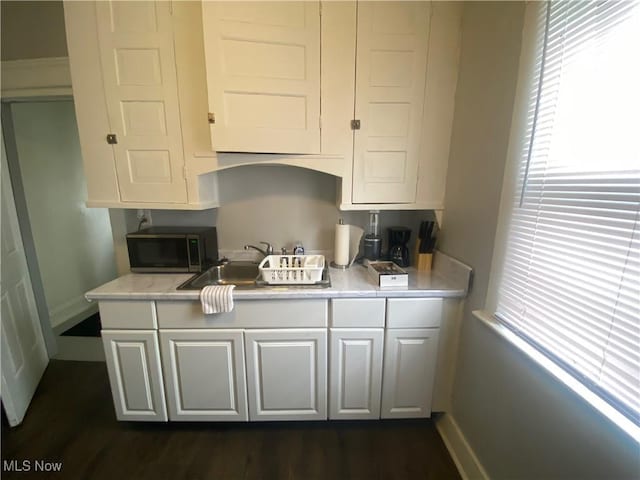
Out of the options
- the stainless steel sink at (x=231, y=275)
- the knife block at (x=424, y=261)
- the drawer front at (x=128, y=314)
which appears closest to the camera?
the drawer front at (x=128, y=314)

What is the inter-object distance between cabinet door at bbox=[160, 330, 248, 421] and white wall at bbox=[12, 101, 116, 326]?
6.84 feet

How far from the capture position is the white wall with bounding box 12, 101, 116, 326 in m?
2.45

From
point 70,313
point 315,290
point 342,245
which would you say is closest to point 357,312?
point 315,290

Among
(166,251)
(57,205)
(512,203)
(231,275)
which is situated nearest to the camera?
(512,203)

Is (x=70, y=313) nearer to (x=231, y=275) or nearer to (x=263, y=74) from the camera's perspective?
(x=231, y=275)

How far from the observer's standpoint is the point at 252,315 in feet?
4.84

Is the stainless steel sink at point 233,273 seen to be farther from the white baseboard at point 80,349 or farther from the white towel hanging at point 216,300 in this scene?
the white baseboard at point 80,349

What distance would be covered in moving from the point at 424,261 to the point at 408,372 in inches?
27.3

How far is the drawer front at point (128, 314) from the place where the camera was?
1.44 m

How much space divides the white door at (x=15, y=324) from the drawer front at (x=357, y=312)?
2038 millimetres

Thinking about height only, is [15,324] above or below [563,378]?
below

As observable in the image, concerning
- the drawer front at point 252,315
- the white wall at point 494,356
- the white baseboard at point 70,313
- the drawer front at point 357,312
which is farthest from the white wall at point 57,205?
the white wall at point 494,356

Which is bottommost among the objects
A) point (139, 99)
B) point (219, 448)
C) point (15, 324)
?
point (219, 448)

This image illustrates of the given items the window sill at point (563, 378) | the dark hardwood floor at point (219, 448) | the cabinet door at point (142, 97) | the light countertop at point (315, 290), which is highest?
the cabinet door at point (142, 97)
